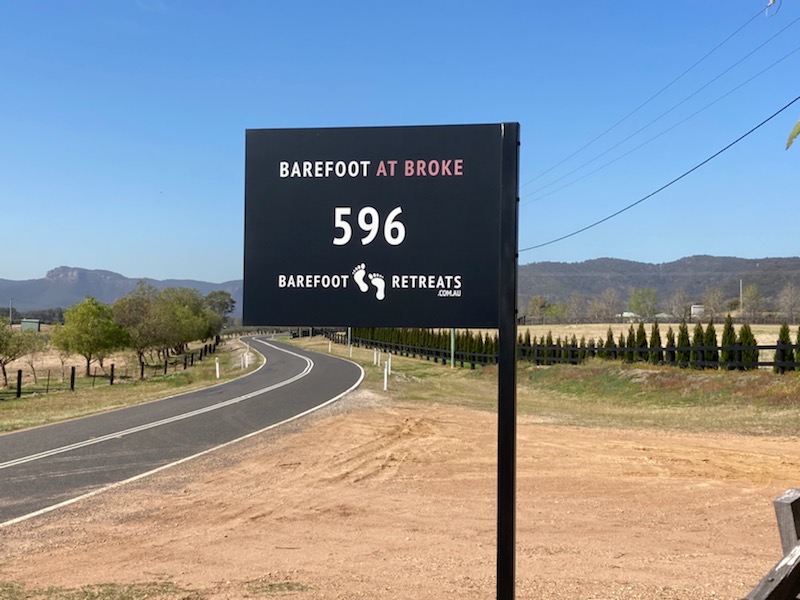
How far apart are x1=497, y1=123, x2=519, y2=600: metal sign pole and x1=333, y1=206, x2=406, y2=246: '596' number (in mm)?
683

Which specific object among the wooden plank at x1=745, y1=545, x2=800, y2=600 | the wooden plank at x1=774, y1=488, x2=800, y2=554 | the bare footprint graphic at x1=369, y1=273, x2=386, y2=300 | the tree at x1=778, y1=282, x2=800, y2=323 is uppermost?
the tree at x1=778, y1=282, x2=800, y2=323

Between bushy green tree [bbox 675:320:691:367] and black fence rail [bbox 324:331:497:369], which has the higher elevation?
bushy green tree [bbox 675:320:691:367]

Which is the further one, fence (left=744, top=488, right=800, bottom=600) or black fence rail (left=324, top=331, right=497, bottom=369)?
black fence rail (left=324, top=331, right=497, bottom=369)

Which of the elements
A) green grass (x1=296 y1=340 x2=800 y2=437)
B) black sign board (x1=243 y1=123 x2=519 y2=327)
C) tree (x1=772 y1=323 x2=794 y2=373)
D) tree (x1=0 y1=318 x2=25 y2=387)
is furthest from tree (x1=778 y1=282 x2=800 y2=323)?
black sign board (x1=243 y1=123 x2=519 y2=327)

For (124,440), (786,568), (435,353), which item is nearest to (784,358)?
(124,440)

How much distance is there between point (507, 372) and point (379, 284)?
103 centimetres

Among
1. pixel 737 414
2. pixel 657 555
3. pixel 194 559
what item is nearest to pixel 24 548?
pixel 194 559

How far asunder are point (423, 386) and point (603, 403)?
9.40 metres

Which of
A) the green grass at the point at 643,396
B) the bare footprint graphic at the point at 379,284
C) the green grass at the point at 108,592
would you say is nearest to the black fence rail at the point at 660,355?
the green grass at the point at 643,396

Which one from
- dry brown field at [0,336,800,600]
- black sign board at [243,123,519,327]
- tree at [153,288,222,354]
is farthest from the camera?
tree at [153,288,222,354]

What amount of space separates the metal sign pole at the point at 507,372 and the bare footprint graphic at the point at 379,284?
2.60ft

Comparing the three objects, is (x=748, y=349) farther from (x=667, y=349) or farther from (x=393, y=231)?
(x=393, y=231)

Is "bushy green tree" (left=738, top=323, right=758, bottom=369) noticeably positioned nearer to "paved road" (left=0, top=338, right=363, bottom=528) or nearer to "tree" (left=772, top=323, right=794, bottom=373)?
"tree" (left=772, top=323, right=794, bottom=373)

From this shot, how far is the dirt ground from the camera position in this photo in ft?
22.5
